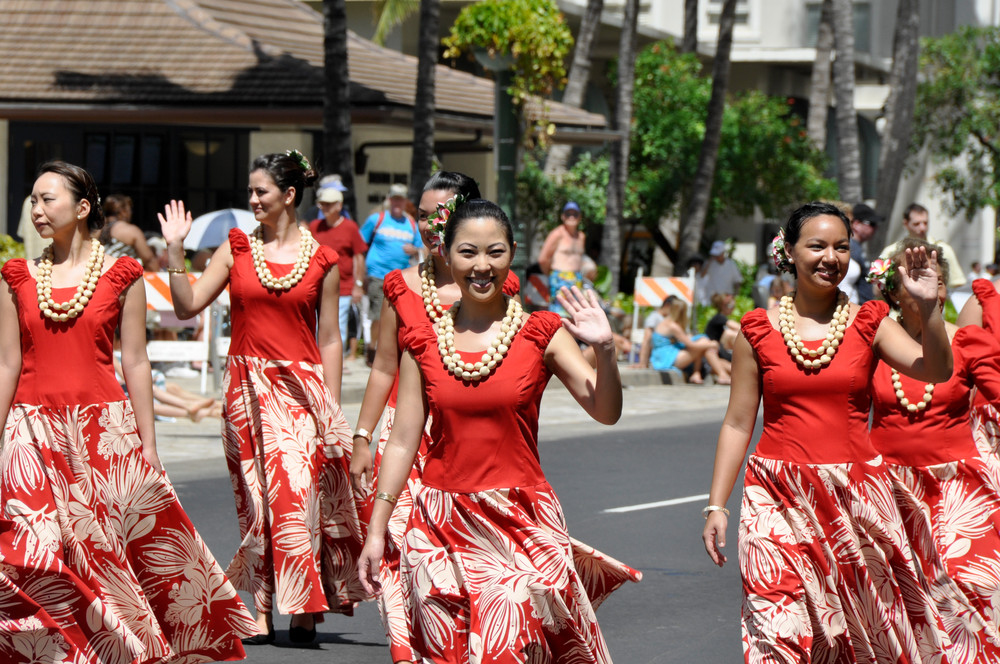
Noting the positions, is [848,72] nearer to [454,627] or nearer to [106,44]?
[106,44]

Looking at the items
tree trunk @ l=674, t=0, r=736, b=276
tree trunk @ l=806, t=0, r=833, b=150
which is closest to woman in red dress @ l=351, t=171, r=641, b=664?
tree trunk @ l=674, t=0, r=736, b=276

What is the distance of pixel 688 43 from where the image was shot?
3353 cm

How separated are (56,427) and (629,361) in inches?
628

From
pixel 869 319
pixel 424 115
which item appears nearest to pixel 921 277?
pixel 869 319

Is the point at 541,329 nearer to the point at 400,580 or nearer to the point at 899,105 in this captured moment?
the point at 400,580

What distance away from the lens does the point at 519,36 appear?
1716cm

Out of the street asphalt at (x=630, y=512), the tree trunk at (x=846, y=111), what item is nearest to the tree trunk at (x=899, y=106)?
the tree trunk at (x=846, y=111)

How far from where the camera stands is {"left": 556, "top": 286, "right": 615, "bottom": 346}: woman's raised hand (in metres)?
4.38

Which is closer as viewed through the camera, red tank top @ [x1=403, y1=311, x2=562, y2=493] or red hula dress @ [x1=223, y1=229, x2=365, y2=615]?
red tank top @ [x1=403, y1=311, x2=562, y2=493]

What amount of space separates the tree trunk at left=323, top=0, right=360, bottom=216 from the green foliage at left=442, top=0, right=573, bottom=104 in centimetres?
187

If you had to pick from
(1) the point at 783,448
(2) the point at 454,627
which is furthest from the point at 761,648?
(2) the point at 454,627

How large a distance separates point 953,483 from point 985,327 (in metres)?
1.01

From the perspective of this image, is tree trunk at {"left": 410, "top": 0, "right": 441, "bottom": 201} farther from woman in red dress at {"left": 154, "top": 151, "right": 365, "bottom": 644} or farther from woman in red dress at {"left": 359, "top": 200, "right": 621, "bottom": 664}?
woman in red dress at {"left": 359, "top": 200, "right": 621, "bottom": 664}

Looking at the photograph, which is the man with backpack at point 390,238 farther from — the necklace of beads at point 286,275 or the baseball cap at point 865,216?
the necklace of beads at point 286,275
